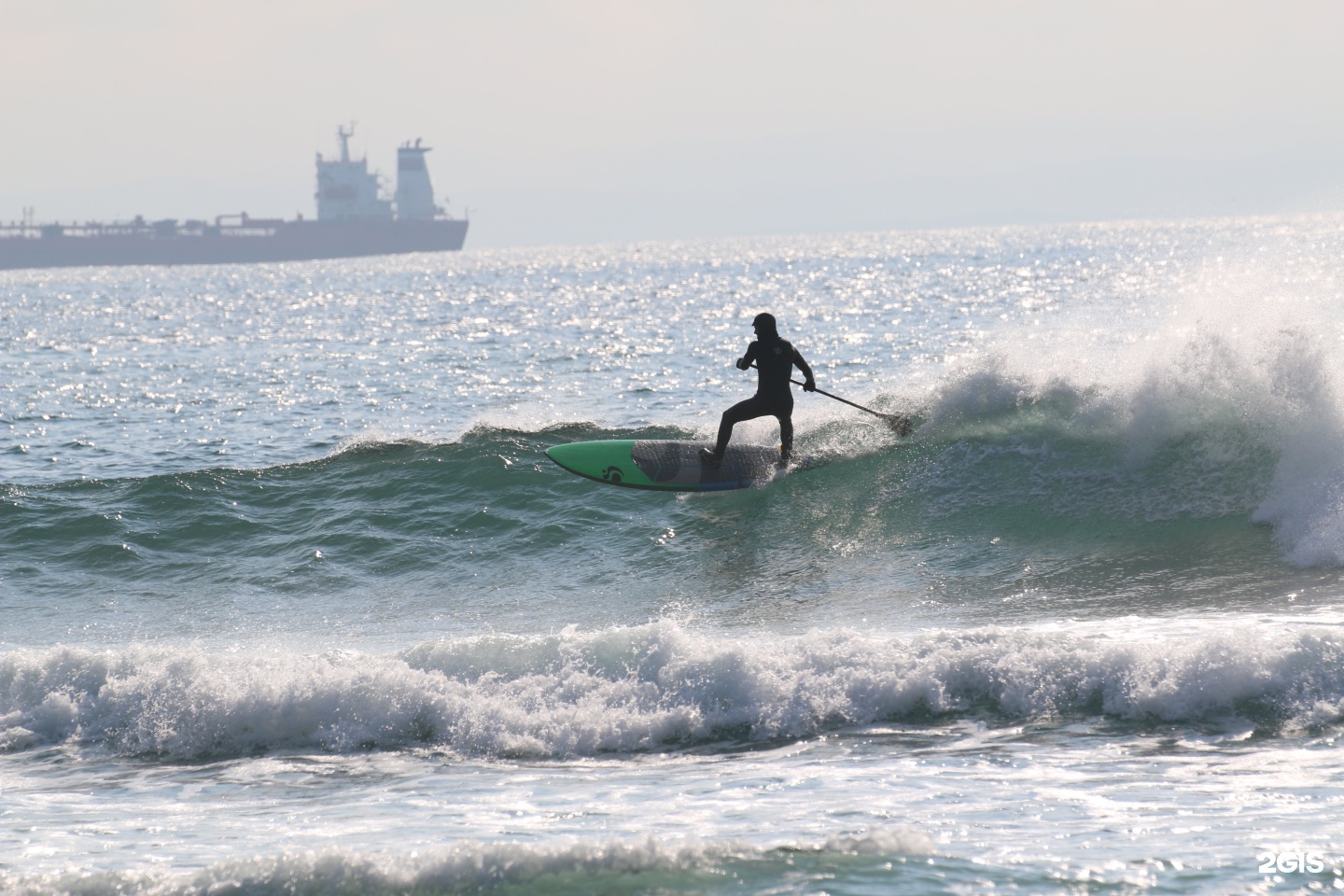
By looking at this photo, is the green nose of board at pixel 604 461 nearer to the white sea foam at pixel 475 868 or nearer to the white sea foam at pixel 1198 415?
the white sea foam at pixel 1198 415

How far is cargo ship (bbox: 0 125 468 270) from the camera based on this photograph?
16250 centimetres

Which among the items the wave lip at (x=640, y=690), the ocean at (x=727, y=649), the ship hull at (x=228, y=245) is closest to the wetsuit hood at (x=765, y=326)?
the ocean at (x=727, y=649)

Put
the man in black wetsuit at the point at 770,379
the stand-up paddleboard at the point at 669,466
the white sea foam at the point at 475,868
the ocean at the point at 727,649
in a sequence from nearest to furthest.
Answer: the white sea foam at the point at 475,868, the ocean at the point at 727,649, the man in black wetsuit at the point at 770,379, the stand-up paddleboard at the point at 669,466

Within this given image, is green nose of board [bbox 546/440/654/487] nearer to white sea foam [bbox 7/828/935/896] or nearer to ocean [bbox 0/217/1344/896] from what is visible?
ocean [bbox 0/217/1344/896]

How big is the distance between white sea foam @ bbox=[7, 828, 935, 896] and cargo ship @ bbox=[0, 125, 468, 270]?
176m

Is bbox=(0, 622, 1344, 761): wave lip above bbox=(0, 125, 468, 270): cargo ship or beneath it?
beneath

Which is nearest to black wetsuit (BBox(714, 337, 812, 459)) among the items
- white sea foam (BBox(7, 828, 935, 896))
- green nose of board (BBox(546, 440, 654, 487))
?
green nose of board (BBox(546, 440, 654, 487))

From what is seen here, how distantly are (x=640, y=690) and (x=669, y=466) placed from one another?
5.50m

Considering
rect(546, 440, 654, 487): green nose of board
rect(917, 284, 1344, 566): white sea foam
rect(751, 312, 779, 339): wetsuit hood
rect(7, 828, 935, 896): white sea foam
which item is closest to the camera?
rect(7, 828, 935, 896): white sea foam

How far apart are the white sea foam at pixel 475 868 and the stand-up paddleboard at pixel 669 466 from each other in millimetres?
7649

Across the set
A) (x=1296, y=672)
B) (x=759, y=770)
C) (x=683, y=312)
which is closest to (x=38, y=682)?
(x=759, y=770)

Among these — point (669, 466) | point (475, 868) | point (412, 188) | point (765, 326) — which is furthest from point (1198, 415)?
point (412, 188)

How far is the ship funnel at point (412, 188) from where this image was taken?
195 meters

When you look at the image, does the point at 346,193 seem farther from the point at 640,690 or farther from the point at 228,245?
the point at 640,690
